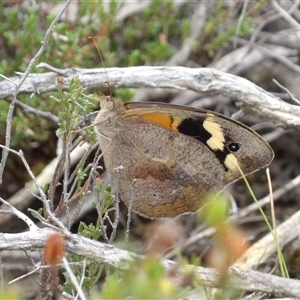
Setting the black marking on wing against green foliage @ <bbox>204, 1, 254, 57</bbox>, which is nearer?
the black marking on wing

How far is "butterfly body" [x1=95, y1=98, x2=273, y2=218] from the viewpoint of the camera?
3.16 m

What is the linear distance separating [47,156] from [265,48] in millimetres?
2088

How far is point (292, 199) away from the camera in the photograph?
4383mm

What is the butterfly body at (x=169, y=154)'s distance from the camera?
3162 mm

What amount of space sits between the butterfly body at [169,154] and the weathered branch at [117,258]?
76 cm

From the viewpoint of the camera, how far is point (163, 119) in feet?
10.7

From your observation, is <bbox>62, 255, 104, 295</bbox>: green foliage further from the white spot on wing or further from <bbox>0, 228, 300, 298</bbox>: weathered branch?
the white spot on wing

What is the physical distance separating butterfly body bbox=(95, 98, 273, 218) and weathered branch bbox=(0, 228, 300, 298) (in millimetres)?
755

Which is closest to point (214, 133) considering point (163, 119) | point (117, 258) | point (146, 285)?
point (163, 119)

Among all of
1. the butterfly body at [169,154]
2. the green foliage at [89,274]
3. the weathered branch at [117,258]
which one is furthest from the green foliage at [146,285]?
the butterfly body at [169,154]

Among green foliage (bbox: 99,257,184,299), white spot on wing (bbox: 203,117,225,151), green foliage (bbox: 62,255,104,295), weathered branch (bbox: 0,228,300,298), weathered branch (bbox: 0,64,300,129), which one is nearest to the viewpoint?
green foliage (bbox: 99,257,184,299)

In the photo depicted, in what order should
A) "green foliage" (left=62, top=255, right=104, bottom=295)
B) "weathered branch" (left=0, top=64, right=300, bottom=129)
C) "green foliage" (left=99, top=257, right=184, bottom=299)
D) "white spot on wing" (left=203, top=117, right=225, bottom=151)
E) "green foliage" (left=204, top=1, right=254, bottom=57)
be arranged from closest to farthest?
"green foliage" (left=99, top=257, right=184, bottom=299) → "green foliage" (left=62, top=255, right=104, bottom=295) → "white spot on wing" (left=203, top=117, right=225, bottom=151) → "weathered branch" (left=0, top=64, right=300, bottom=129) → "green foliage" (left=204, top=1, right=254, bottom=57)

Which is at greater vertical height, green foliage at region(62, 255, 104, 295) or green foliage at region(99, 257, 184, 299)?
green foliage at region(99, 257, 184, 299)

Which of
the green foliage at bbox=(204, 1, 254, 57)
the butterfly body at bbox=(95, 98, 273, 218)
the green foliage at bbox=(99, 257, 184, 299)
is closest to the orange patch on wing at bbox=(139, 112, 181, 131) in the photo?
the butterfly body at bbox=(95, 98, 273, 218)
